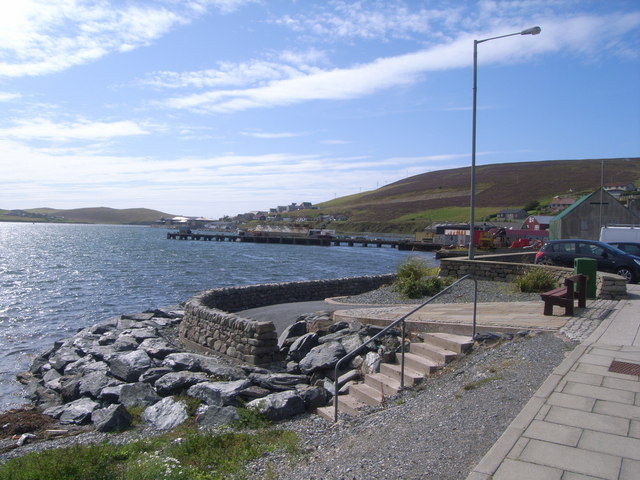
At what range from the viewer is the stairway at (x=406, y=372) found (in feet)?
27.1

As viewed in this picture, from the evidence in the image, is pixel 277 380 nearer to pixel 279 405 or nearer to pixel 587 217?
pixel 279 405

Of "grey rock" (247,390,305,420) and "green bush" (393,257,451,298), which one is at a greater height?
"green bush" (393,257,451,298)

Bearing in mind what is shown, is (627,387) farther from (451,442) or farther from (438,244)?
(438,244)

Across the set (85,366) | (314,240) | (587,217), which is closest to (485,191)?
(314,240)

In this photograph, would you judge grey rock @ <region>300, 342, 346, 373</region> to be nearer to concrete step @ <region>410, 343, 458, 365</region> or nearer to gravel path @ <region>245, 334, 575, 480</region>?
concrete step @ <region>410, 343, 458, 365</region>

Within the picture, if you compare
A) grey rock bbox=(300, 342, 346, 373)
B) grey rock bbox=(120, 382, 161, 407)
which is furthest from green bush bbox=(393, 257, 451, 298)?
grey rock bbox=(120, 382, 161, 407)

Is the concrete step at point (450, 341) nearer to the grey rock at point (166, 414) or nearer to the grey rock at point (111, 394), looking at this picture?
the grey rock at point (166, 414)

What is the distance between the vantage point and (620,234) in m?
24.2

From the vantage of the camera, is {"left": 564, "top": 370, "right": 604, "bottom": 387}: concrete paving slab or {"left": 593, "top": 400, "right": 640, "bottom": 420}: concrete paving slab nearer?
{"left": 593, "top": 400, "right": 640, "bottom": 420}: concrete paving slab

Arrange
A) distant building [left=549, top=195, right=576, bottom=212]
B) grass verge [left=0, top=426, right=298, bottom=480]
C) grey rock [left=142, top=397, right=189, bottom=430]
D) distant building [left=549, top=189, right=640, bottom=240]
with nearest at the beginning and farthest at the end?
1. grass verge [left=0, top=426, right=298, bottom=480]
2. grey rock [left=142, top=397, right=189, bottom=430]
3. distant building [left=549, top=189, right=640, bottom=240]
4. distant building [left=549, top=195, right=576, bottom=212]

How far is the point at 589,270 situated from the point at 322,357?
6.65 meters

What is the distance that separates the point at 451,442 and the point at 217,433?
11.9 feet

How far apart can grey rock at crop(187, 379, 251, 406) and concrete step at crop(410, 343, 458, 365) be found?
9.66ft

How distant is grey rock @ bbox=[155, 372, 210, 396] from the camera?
→ 405 inches
